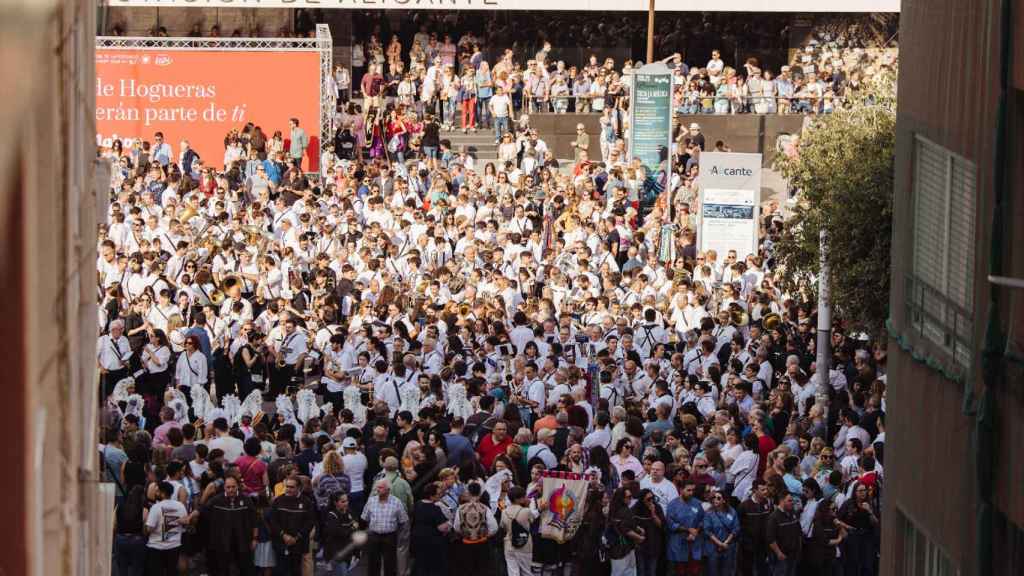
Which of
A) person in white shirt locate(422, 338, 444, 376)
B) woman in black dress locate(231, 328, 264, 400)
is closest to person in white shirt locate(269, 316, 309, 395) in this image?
woman in black dress locate(231, 328, 264, 400)

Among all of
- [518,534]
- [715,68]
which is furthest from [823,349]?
[715,68]

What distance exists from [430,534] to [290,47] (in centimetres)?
1858

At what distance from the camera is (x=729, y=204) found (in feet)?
84.5

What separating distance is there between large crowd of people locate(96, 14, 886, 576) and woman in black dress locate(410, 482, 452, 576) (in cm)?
2

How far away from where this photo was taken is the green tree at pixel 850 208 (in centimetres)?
2102

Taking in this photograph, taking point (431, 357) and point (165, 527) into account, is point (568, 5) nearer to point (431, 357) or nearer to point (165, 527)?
point (431, 357)

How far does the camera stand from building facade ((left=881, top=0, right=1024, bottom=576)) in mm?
9055

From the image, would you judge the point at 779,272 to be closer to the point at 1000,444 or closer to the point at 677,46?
the point at 1000,444

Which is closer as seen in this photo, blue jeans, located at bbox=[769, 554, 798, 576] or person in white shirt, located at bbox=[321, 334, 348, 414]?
blue jeans, located at bbox=[769, 554, 798, 576]

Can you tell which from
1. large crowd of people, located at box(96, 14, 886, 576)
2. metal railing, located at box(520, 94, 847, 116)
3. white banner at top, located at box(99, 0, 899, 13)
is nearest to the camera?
large crowd of people, located at box(96, 14, 886, 576)

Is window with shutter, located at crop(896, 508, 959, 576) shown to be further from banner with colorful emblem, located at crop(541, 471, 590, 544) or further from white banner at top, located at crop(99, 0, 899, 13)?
white banner at top, located at crop(99, 0, 899, 13)

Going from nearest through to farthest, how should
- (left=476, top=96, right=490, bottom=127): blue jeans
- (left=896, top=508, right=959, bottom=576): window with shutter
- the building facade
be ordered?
Answer: the building facade, (left=896, top=508, right=959, bottom=576): window with shutter, (left=476, top=96, right=490, bottom=127): blue jeans

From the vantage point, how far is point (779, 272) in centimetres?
2380

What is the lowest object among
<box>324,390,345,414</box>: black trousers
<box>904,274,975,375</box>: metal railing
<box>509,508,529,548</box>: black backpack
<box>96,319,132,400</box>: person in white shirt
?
<box>509,508,529,548</box>: black backpack
